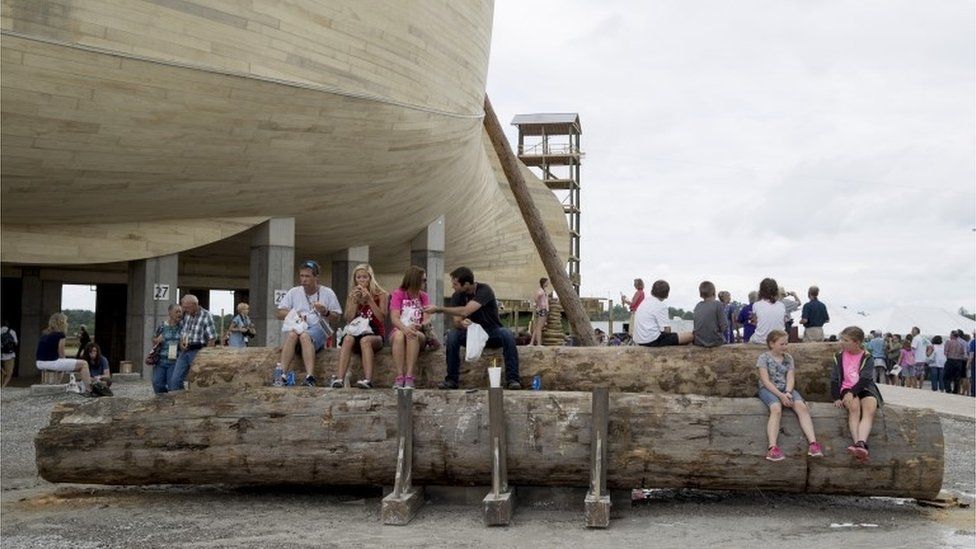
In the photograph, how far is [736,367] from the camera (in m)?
8.14

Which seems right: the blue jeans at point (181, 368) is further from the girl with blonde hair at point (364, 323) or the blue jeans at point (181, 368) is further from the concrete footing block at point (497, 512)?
the concrete footing block at point (497, 512)

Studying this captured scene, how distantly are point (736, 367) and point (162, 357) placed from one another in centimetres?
611

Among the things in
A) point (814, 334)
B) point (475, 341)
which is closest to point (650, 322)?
point (475, 341)

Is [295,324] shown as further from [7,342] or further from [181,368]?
[7,342]

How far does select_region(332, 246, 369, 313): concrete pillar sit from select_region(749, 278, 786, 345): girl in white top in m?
18.7

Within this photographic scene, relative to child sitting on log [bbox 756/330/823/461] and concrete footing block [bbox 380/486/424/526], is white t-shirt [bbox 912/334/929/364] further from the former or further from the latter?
concrete footing block [bbox 380/486/424/526]

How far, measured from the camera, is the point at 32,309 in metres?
25.3

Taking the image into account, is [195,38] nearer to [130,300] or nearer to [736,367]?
[130,300]

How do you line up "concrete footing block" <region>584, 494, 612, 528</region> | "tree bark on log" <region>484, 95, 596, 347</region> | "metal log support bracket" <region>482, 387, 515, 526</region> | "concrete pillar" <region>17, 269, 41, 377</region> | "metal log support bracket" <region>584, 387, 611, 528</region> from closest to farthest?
"concrete footing block" <region>584, 494, 612, 528</region> → "metal log support bracket" <region>482, 387, 515, 526</region> → "metal log support bracket" <region>584, 387, 611, 528</region> → "tree bark on log" <region>484, 95, 596, 347</region> → "concrete pillar" <region>17, 269, 41, 377</region>

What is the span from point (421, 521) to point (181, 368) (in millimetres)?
3948

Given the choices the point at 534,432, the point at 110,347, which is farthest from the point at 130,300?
the point at 534,432

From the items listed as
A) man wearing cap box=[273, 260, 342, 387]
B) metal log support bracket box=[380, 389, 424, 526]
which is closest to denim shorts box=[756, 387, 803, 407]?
metal log support bracket box=[380, 389, 424, 526]

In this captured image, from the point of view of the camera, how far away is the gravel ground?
246 inches

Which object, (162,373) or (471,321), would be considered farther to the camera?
(162,373)
